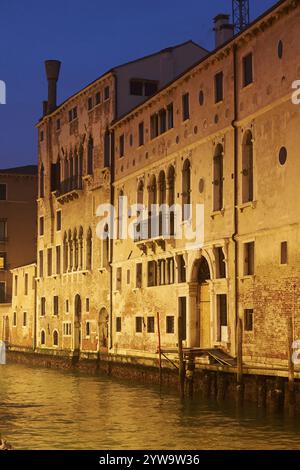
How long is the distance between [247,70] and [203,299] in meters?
6.67

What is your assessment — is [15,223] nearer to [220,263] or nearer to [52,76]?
[52,76]

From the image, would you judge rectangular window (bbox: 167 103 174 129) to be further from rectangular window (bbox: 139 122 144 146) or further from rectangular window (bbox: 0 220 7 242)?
rectangular window (bbox: 0 220 7 242)

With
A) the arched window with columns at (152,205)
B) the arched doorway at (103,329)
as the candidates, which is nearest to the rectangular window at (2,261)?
the arched doorway at (103,329)

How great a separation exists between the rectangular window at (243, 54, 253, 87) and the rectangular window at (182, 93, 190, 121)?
3940mm

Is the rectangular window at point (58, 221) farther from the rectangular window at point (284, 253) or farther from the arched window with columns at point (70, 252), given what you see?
the rectangular window at point (284, 253)

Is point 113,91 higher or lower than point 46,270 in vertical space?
higher

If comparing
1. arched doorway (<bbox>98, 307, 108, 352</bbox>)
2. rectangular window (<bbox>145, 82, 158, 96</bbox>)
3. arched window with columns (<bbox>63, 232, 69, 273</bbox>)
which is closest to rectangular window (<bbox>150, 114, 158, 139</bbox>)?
rectangular window (<bbox>145, 82, 158, 96</bbox>)

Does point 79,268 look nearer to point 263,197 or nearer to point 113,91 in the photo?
point 113,91

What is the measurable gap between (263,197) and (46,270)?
2202 cm

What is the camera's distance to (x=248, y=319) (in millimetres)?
23969

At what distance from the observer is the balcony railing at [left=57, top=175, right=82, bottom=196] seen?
39.6m

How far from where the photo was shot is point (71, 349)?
3956cm
